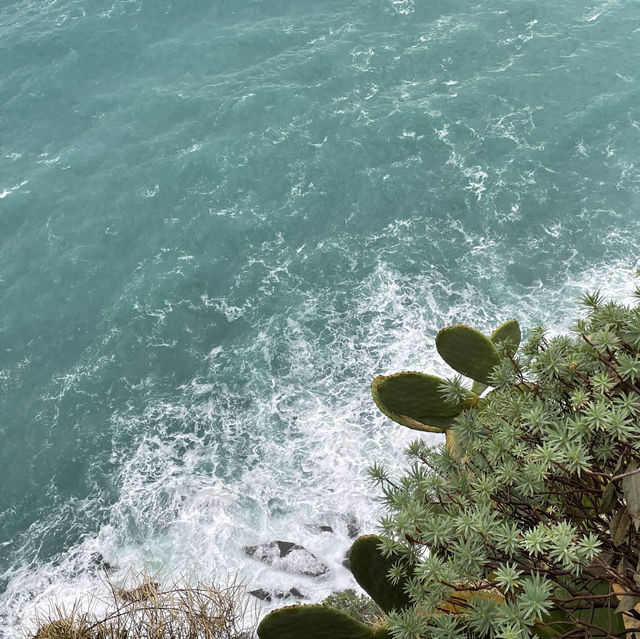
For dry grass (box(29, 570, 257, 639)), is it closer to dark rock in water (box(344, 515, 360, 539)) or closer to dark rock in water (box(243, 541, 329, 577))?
dark rock in water (box(243, 541, 329, 577))

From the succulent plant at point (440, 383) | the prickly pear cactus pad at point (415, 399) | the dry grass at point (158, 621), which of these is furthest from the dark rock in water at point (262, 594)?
the prickly pear cactus pad at point (415, 399)

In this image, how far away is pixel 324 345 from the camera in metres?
20.2

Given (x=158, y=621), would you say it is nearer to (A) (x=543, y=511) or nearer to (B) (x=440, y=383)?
(B) (x=440, y=383)

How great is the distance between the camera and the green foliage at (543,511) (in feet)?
16.1

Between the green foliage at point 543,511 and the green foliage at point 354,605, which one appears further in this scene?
the green foliage at point 354,605

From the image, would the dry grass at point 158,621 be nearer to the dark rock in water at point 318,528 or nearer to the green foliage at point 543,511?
the green foliage at point 543,511

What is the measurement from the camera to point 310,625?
6.33 m

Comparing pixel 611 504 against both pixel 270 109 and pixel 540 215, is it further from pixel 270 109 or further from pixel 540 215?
pixel 270 109

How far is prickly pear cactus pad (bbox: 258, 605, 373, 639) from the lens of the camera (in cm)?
625

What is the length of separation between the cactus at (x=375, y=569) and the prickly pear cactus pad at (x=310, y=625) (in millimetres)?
361

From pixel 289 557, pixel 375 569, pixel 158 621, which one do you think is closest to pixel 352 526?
pixel 289 557

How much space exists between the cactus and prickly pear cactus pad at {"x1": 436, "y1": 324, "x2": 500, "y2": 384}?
235 centimetres

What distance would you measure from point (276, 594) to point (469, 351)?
9.76m

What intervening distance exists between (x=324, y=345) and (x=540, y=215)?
8373mm
